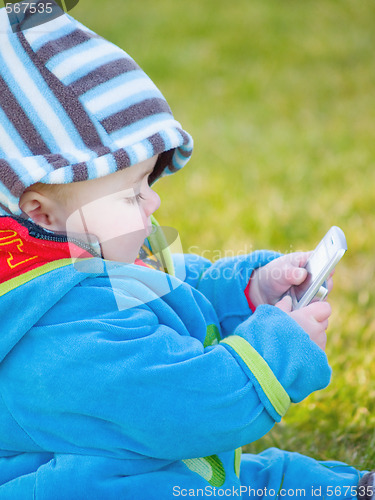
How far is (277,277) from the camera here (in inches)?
62.6

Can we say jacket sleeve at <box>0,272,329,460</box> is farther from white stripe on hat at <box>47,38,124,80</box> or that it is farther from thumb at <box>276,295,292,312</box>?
white stripe on hat at <box>47,38,124,80</box>

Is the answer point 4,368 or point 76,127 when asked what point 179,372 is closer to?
point 4,368

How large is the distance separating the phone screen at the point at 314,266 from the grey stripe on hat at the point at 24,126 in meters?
0.61

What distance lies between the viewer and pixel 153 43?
6.29 m

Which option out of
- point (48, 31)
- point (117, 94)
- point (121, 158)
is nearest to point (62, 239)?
point (121, 158)

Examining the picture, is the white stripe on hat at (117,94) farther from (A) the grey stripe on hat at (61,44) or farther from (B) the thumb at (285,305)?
(B) the thumb at (285,305)

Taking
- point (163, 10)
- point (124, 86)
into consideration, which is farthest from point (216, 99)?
point (124, 86)

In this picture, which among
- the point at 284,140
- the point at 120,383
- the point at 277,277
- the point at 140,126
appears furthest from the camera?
the point at 284,140

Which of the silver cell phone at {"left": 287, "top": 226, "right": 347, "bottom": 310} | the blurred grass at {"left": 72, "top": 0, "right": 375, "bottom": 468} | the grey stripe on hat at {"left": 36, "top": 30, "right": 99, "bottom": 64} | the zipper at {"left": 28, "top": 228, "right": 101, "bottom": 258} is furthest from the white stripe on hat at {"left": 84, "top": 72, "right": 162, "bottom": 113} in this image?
the blurred grass at {"left": 72, "top": 0, "right": 375, "bottom": 468}

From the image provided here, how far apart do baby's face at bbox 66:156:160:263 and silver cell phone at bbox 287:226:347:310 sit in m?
0.38

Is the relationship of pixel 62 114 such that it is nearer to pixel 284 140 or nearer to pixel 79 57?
pixel 79 57

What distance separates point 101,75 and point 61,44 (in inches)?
3.8

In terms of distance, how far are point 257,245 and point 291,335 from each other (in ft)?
5.28

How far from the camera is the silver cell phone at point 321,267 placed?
1375mm
